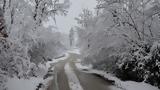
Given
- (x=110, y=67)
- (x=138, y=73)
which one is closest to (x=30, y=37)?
(x=138, y=73)

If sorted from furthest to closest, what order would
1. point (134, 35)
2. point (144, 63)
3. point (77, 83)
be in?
point (134, 35) → point (77, 83) → point (144, 63)

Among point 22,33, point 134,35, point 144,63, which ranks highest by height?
point 22,33

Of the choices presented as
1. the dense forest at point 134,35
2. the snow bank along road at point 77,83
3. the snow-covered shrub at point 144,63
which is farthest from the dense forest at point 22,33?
the snow-covered shrub at point 144,63

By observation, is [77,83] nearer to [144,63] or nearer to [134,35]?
[144,63]

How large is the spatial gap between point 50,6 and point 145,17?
437 inches

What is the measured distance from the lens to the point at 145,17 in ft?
61.9

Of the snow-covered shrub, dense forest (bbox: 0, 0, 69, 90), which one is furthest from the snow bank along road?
the snow-covered shrub

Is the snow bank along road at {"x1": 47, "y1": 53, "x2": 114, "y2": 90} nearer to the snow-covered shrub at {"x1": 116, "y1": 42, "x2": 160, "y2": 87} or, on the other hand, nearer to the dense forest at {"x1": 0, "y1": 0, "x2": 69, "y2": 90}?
the dense forest at {"x1": 0, "y1": 0, "x2": 69, "y2": 90}

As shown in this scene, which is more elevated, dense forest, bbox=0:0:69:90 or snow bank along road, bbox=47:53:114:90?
dense forest, bbox=0:0:69:90

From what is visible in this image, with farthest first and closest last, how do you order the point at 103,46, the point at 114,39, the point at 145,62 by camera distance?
the point at 103,46 → the point at 114,39 → the point at 145,62

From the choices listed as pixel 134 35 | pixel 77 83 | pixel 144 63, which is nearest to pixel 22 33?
pixel 77 83

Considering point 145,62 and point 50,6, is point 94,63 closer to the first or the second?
point 50,6

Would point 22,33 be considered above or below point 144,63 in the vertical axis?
above

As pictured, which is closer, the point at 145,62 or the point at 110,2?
the point at 145,62
